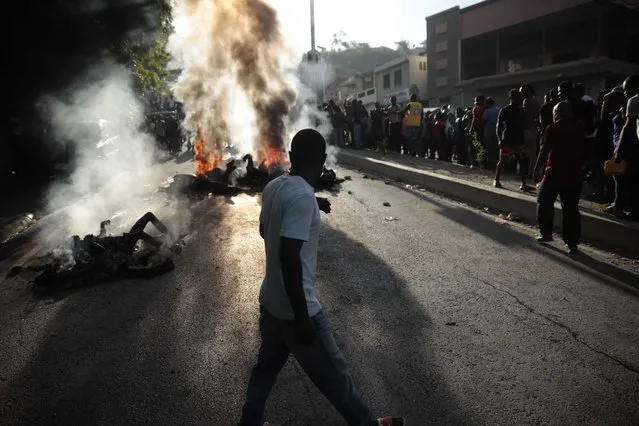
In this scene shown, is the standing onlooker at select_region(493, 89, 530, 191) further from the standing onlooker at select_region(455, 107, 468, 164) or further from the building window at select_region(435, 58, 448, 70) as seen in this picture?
the building window at select_region(435, 58, 448, 70)

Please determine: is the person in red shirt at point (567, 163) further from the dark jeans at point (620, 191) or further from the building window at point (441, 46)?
the building window at point (441, 46)

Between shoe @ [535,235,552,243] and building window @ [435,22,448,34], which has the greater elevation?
building window @ [435,22,448,34]

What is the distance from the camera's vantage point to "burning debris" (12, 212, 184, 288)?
531cm

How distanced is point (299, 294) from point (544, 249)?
4819 millimetres

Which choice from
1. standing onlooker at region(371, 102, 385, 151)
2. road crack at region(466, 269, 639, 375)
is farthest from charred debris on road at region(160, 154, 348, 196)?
standing onlooker at region(371, 102, 385, 151)

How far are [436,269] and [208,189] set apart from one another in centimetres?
680

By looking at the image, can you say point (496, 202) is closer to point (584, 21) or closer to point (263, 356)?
point (263, 356)

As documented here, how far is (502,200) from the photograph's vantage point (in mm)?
8133

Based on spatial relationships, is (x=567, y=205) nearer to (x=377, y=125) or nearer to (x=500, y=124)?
(x=500, y=124)

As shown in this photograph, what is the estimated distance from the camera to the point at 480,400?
2930 mm

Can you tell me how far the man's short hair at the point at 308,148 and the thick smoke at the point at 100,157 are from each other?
20.1 ft

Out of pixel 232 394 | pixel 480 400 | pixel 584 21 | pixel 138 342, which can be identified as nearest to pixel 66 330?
pixel 138 342

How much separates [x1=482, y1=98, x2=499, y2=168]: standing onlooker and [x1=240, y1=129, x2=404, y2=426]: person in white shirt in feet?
31.9

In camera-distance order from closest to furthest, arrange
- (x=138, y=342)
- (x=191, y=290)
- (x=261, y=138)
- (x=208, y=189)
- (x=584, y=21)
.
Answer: (x=138, y=342) < (x=191, y=290) < (x=208, y=189) < (x=261, y=138) < (x=584, y=21)
